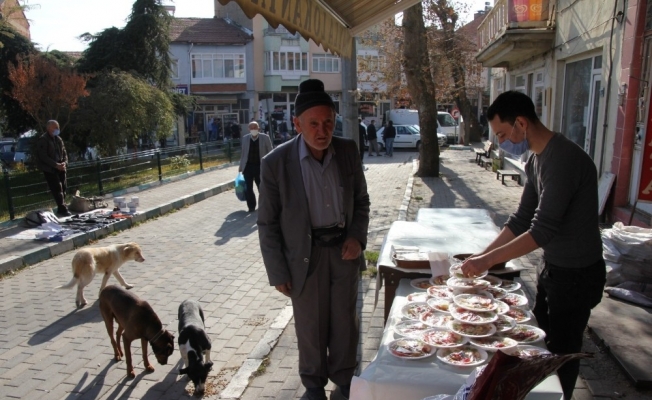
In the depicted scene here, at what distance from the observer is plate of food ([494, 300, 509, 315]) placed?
288 centimetres

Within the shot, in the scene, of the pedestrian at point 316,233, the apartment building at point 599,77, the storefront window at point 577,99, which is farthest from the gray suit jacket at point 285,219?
the storefront window at point 577,99

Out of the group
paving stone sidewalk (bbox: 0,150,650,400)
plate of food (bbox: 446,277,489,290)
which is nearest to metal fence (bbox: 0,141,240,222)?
paving stone sidewalk (bbox: 0,150,650,400)

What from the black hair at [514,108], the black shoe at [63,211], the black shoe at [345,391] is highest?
the black hair at [514,108]

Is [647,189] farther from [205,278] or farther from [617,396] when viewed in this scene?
[205,278]

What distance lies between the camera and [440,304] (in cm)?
304

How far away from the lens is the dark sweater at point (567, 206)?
2.60 m

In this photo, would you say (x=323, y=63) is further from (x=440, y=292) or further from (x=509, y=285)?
(x=440, y=292)

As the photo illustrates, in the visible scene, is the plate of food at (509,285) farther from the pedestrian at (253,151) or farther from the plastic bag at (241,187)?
the plastic bag at (241,187)

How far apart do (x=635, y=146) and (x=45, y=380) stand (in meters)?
7.86

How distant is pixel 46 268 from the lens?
25.2 feet

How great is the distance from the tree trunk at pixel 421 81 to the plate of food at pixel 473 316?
1240 centimetres

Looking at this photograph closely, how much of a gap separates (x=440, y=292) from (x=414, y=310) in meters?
0.27

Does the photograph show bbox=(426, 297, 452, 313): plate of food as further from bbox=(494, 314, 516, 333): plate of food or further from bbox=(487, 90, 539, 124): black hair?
bbox=(487, 90, 539, 124): black hair

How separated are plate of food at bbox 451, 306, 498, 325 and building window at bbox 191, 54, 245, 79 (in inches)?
1579
